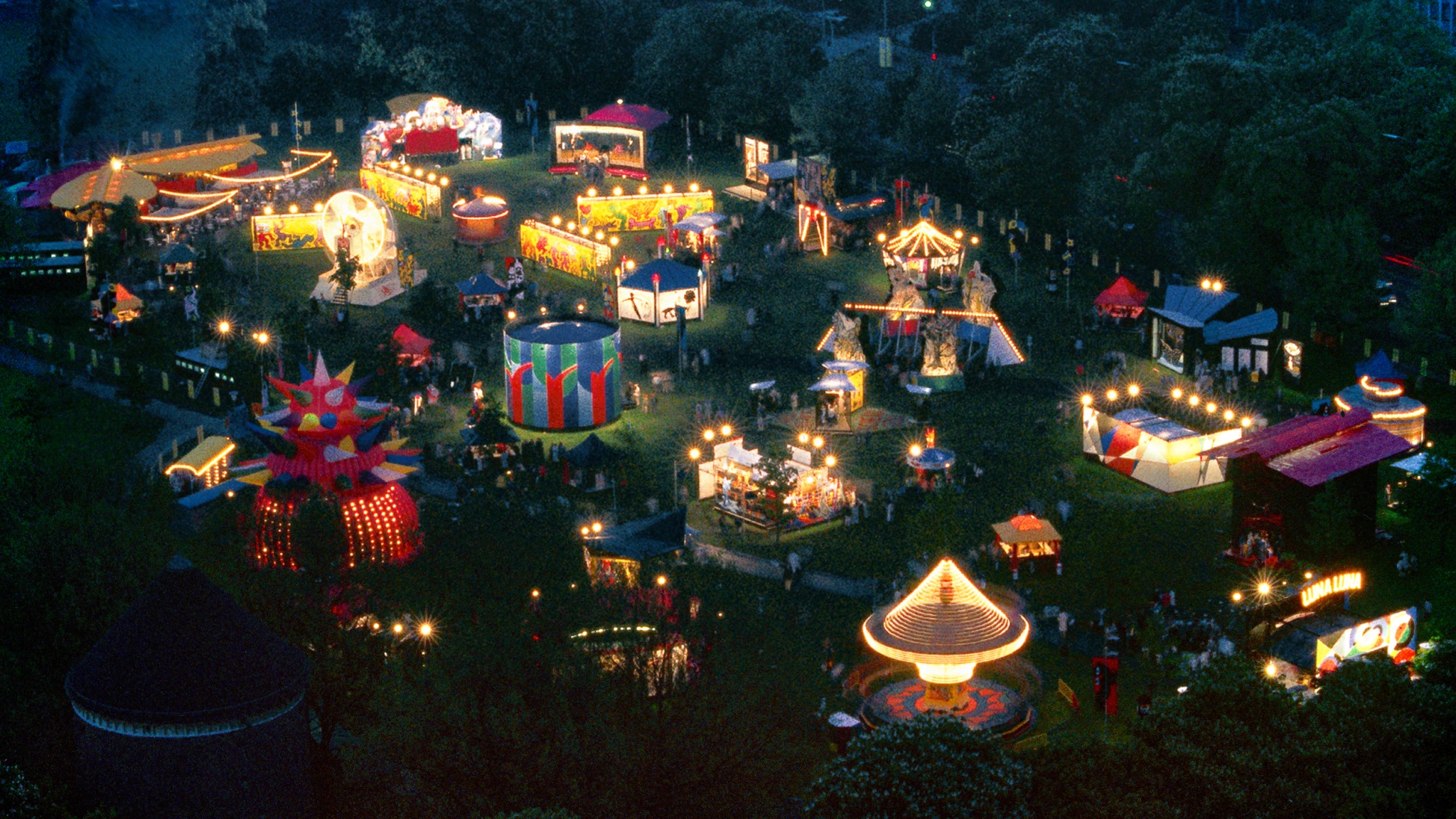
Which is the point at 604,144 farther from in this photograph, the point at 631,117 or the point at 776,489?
the point at 776,489

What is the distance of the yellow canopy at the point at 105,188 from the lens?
240ft

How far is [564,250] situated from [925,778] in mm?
42883

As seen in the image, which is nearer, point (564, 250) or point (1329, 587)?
point (1329, 587)

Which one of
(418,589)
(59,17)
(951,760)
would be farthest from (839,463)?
(59,17)

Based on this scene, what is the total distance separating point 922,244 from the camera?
221 feet

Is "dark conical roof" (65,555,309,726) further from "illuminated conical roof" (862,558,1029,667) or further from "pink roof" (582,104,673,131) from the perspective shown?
"pink roof" (582,104,673,131)

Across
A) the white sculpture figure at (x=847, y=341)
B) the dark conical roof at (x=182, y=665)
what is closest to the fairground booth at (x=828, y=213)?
the white sculpture figure at (x=847, y=341)

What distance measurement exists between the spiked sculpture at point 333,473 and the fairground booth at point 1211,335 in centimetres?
2787

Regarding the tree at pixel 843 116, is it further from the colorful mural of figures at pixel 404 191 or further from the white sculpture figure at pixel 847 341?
the white sculpture figure at pixel 847 341

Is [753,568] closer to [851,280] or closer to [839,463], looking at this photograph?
[839,463]

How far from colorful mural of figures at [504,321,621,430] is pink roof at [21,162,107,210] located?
2837cm

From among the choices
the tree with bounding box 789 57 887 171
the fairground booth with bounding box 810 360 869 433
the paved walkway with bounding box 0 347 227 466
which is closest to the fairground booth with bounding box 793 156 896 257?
the tree with bounding box 789 57 887 171

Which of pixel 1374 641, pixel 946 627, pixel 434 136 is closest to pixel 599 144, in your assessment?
pixel 434 136

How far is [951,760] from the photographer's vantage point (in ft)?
95.3
